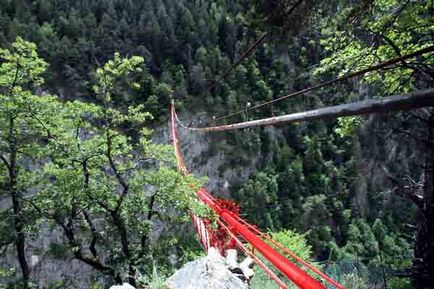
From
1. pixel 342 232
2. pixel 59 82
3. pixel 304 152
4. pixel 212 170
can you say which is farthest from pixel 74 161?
pixel 304 152

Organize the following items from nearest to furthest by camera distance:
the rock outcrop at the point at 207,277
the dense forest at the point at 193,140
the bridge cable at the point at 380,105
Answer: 1. the bridge cable at the point at 380,105
2. the rock outcrop at the point at 207,277
3. the dense forest at the point at 193,140

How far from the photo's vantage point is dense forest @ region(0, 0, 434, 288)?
4.50 m

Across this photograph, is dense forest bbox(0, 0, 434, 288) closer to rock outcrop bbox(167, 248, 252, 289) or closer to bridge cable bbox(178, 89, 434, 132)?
rock outcrop bbox(167, 248, 252, 289)

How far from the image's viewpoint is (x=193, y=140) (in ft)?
140

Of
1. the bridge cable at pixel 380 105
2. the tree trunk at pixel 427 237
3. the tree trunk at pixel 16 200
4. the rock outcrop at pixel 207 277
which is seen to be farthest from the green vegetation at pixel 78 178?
the bridge cable at pixel 380 105

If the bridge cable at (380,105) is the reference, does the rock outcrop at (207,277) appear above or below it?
below

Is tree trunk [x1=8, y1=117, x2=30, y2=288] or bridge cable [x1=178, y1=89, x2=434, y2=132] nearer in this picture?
bridge cable [x1=178, y1=89, x2=434, y2=132]

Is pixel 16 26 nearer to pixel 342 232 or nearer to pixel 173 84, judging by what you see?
pixel 173 84

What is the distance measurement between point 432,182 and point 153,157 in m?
5.63

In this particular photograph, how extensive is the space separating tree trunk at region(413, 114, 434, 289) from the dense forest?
0.02 meters

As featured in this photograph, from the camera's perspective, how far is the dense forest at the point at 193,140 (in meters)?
4.50

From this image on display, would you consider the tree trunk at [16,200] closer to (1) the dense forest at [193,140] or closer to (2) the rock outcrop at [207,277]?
(1) the dense forest at [193,140]

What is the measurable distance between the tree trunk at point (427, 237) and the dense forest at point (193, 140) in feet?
0.07

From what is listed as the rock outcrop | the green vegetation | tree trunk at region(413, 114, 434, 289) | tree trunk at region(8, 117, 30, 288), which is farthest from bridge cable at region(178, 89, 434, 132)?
tree trunk at region(8, 117, 30, 288)
